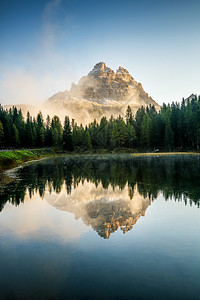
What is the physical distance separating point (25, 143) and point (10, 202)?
98729mm

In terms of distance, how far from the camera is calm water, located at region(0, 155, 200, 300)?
6.52m

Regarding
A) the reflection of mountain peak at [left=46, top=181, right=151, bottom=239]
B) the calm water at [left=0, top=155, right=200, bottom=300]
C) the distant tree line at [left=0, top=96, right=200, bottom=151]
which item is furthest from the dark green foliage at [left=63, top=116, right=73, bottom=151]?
the calm water at [left=0, top=155, right=200, bottom=300]

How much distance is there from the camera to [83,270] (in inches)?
295

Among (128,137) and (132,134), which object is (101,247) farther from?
(128,137)

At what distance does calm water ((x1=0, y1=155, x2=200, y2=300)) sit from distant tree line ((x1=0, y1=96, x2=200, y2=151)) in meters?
70.4

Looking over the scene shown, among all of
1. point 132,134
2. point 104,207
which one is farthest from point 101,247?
point 132,134

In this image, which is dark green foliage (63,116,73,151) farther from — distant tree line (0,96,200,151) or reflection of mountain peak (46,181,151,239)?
reflection of mountain peak (46,181,151,239)

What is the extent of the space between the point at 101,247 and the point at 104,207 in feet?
20.4

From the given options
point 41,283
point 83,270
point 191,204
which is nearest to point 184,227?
point 191,204

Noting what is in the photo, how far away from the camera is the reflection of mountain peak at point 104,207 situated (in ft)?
39.7

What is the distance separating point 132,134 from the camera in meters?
98.8

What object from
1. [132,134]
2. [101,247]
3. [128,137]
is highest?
[132,134]

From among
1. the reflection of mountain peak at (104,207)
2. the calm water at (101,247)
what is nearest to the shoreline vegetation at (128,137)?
the reflection of mountain peak at (104,207)

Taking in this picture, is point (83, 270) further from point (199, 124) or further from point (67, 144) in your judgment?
point (67, 144)
